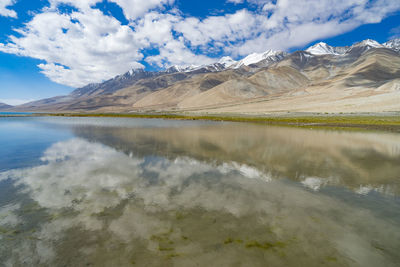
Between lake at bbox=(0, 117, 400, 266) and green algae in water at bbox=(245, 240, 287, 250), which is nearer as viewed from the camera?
lake at bbox=(0, 117, 400, 266)

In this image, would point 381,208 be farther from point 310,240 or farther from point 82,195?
point 82,195

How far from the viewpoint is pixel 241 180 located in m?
11.3

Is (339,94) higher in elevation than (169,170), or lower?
higher

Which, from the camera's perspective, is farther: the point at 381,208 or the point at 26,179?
the point at 26,179

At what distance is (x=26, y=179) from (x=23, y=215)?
4.71m

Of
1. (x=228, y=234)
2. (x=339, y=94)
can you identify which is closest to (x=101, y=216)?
(x=228, y=234)

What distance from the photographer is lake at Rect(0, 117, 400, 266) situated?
17.9 feet

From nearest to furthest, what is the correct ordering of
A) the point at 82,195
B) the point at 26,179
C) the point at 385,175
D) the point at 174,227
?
1. the point at 174,227
2. the point at 82,195
3. the point at 26,179
4. the point at 385,175

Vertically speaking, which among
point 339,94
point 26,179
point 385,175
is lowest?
point 385,175

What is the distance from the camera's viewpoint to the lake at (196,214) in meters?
5.46

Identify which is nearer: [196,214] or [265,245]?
[265,245]

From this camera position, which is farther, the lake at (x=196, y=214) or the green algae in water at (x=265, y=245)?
the green algae in water at (x=265, y=245)

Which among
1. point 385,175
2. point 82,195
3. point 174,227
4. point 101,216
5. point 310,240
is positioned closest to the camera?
point 310,240

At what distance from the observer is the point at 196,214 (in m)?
7.48
